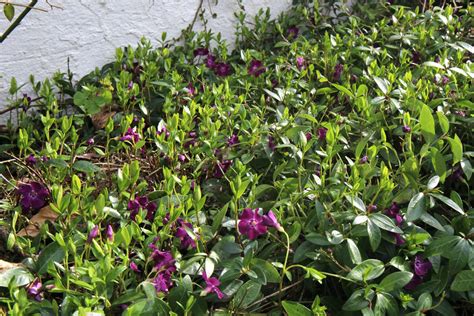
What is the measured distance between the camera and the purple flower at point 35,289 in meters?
1.50

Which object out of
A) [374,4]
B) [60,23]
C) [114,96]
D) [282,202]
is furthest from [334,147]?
[374,4]

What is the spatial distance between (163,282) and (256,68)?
1.63m

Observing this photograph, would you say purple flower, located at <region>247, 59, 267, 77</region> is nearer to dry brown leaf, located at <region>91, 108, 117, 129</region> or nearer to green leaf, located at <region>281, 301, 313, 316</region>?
dry brown leaf, located at <region>91, 108, 117, 129</region>

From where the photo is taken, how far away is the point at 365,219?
5.53 ft

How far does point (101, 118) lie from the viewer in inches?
108

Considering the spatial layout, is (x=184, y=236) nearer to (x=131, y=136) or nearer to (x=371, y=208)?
(x=371, y=208)

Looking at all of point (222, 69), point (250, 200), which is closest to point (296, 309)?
point (250, 200)

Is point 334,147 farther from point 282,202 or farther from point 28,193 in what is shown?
point 28,193

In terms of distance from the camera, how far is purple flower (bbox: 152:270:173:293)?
1.53 metres

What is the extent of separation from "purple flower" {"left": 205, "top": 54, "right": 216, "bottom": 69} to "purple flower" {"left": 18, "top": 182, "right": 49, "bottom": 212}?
1.37 metres

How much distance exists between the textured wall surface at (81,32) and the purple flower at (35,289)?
149 centimetres

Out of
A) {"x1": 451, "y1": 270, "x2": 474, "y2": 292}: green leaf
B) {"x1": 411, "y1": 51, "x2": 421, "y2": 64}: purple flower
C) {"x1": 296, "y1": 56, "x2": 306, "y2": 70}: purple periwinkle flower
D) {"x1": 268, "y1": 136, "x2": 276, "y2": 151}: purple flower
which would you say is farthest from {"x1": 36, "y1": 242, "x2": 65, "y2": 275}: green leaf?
{"x1": 411, "y1": 51, "x2": 421, "y2": 64}: purple flower

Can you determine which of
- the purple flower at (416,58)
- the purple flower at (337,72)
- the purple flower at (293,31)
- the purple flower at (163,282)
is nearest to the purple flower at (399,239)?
the purple flower at (163,282)

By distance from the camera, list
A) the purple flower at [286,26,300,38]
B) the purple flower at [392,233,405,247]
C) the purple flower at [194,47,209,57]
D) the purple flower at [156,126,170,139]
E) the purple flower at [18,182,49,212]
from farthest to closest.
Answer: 1. the purple flower at [286,26,300,38]
2. the purple flower at [194,47,209,57]
3. the purple flower at [156,126,170,139]
4. the purple flower at [18,182,49,212]
5. the purple flower at [392,233,405,247]
